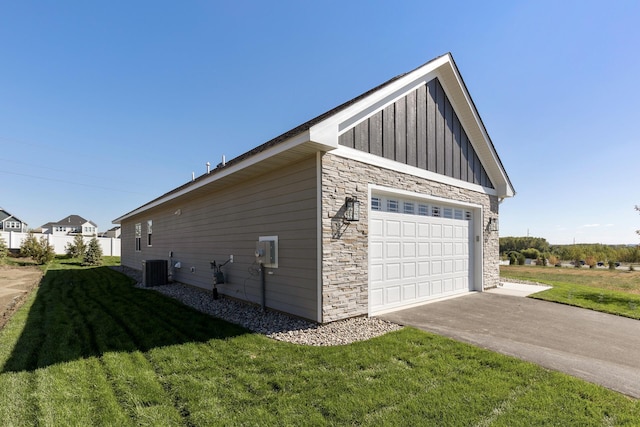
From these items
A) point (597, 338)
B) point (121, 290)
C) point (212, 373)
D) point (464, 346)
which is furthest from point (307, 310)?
point (121, 290)

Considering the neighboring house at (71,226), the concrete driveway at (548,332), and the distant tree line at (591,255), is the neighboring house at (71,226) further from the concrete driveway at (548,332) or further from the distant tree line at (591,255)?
the distant tree line at (591,255)

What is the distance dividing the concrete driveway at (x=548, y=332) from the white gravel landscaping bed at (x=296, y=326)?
0.76 metres

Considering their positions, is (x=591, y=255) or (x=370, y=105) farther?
(x=591, y=255)

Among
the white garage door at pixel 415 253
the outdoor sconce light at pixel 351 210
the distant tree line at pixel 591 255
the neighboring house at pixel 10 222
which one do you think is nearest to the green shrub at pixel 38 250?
the outdoor sconce light at pixel 351 210

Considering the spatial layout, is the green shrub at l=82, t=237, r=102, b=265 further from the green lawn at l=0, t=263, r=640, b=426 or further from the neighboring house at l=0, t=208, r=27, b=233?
the neighboring house at l=0, t=208, r=27, b=233

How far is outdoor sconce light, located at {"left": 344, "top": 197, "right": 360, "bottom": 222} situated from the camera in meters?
5.45

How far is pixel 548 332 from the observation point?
5.03m

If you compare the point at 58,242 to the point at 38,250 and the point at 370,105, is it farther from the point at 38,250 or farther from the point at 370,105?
the point at 370,105

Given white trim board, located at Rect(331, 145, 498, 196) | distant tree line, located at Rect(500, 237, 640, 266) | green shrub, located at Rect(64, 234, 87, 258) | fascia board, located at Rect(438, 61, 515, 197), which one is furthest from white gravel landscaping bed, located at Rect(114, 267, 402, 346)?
distant tree line, located at Rect(500, 237, 640, 266)

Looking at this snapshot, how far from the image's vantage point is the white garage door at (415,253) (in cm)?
621

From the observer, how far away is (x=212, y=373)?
11.5 ft

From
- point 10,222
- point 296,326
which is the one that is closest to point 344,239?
point 296,326

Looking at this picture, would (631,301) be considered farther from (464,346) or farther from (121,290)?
(121,290)

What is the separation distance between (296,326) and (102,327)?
12.0 ft
